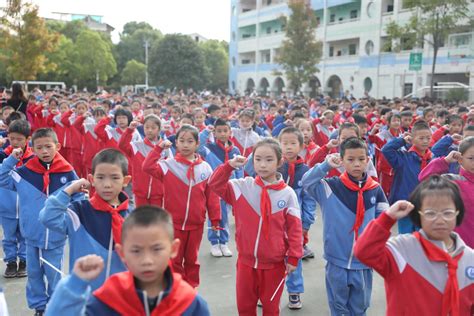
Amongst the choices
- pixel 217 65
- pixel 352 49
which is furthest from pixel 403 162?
pixel 217 65

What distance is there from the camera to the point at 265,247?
11.7ft

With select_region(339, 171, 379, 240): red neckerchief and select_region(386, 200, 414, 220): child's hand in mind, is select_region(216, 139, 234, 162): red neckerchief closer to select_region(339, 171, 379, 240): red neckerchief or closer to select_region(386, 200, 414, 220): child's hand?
select_region(339, 171, 379, 240): red neckerchief

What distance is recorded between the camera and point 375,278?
524 cm

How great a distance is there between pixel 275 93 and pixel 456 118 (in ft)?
115

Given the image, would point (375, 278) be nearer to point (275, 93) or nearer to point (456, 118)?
Result: point (456, 118)

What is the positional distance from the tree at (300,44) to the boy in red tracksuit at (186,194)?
23.4 metres

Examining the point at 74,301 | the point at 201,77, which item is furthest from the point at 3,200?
the point at 201,77

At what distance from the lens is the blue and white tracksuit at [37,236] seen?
3.91 metres

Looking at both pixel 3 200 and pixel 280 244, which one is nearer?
pixel 280 244

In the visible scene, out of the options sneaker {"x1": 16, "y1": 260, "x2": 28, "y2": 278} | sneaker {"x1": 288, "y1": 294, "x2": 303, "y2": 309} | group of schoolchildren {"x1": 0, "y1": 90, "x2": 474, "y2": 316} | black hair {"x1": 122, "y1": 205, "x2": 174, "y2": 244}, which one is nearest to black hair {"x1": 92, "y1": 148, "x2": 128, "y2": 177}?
group of schoolchildren {"x1": 0, "y1": 90, "x2": 474, "y2": 316}

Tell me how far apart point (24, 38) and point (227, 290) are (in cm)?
1527

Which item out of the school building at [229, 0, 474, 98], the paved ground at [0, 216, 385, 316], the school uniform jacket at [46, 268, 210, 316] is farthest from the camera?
the school building at [229, 0, 474, 98]

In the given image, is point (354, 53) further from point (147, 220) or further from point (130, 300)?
point (130, 300)

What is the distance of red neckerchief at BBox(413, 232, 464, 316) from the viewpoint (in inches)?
91.9
